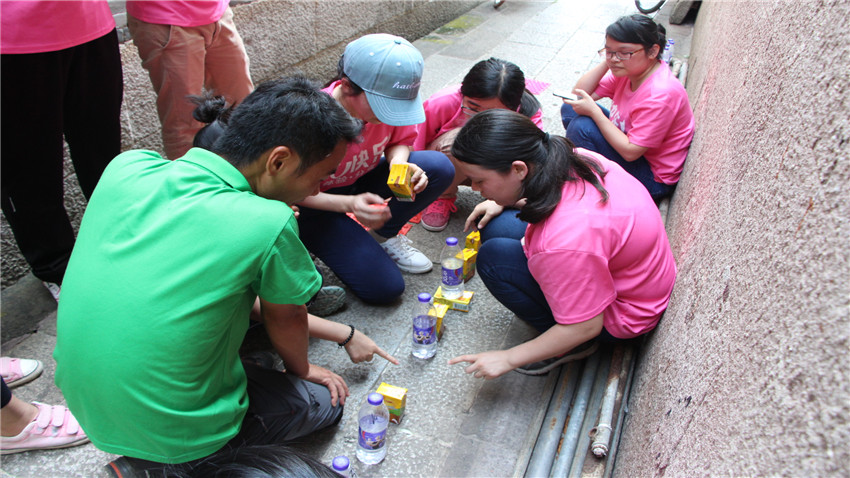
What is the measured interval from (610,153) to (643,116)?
349 millimetres

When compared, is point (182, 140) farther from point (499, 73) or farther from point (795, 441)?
point (795, 441)

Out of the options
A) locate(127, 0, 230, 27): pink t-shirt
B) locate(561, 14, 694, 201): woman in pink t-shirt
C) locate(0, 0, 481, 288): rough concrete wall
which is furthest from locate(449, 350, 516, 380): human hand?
locate(0, 0, 481, 288): rough concrete wall

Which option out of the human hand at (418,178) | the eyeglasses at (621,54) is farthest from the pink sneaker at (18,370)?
the eyeglasses at (621,54)

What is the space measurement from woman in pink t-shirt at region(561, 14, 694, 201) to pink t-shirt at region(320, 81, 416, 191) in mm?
1161

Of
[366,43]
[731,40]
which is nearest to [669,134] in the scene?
[731,40]

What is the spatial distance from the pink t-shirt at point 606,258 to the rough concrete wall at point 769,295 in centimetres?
12

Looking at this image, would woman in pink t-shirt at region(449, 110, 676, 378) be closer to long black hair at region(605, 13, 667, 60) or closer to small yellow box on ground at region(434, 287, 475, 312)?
small yellow box on ground at region(434, 287, 475, 312)

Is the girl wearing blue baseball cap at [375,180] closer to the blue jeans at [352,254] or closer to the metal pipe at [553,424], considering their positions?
the blue jeans at [352,254]

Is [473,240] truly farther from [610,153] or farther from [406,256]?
[610,153]

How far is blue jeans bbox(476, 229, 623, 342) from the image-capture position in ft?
7.77

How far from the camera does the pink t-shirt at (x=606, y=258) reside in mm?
1974

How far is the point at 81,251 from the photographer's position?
1.52m

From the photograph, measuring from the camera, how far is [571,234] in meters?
1.96

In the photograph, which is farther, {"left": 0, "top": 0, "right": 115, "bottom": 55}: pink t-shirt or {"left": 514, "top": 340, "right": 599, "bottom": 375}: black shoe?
{"left": 514, "top": 340, "right": 599, "bottom": 375}: black shoe
